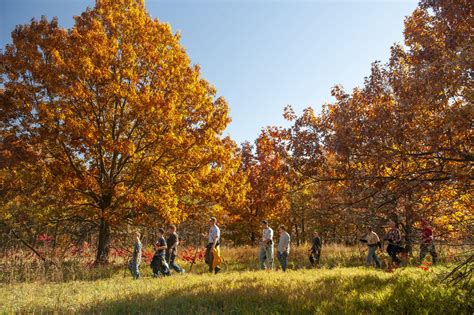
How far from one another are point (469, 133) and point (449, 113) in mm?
2537

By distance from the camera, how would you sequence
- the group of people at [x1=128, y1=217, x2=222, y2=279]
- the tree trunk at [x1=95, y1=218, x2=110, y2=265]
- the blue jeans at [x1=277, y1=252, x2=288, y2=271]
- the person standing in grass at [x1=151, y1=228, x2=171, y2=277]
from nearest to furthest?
1. the group of people at [x1=128, y1=217, x2=222, y2=279]
2. the person standing in grass at [x1=151, y1=228, x2=171, y2=277]
3. the blue jeans at [x1=277, y1=252, x2=288, y2=271]
4. the tree trunk at [x1=95, y1=218, x2=110, y2=265]

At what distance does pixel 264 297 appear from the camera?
24.6ft

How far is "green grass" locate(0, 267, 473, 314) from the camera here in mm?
6520

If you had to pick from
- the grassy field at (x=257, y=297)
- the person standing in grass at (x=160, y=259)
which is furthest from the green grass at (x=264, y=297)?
the person standing in grass at (x=160, y=259)

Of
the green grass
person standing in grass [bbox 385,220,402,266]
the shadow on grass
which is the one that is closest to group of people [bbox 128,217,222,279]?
the green grass

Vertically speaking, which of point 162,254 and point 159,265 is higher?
point 162,254

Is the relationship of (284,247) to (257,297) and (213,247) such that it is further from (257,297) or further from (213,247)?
(257,297)

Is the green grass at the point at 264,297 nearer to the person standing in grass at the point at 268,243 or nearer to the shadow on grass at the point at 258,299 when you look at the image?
the shadow on grass at the point at 258,299

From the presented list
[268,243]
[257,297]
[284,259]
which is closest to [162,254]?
[268,243]

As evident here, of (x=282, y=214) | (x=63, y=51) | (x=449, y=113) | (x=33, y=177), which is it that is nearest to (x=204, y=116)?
(x=63, y=51)

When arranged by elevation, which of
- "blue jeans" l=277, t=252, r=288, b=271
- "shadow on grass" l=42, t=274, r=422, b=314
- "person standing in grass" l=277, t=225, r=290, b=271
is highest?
"person standing in grass" l=277, t=225, r=290, b=271

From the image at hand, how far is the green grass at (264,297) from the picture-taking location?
6520 millimetres

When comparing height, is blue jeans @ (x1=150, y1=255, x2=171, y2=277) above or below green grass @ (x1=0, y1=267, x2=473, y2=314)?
above

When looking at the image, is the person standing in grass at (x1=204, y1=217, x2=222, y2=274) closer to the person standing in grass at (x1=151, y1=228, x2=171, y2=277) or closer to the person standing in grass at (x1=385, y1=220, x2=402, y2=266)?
the person standing in grass at (x1=151, y1=228, x2=171, y2=277)
